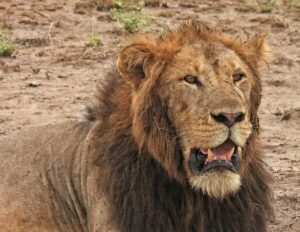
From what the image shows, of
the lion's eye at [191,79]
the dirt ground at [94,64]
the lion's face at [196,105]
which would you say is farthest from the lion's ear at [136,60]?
the dirt ground at [94,64]

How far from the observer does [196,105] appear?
437cm

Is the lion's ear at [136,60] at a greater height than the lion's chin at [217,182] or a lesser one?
greater

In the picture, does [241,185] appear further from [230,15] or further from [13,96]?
[230,15]

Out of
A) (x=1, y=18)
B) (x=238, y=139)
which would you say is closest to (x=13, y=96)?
(x=1, y=18)

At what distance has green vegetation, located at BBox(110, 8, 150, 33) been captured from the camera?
11805 millimetres

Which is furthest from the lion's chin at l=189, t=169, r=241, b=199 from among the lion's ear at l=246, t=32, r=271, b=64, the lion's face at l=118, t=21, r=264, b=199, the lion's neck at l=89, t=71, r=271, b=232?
the lion's ear at l=246, t=32, r=271, b=64

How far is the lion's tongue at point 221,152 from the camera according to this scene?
430cm

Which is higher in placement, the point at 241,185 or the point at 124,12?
the point at 241,185

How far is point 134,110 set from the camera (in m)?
4.62

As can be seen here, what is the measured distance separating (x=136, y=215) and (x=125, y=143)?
357 mm

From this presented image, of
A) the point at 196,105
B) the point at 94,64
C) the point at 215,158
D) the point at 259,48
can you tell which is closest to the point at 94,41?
the point at 94,64

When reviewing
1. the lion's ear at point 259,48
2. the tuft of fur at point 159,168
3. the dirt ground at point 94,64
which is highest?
the lion's ear at point 259,48

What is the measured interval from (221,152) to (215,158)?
4 centimetres

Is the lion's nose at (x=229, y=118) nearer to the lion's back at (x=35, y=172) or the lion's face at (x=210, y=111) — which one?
the lion's face at (x=210, y=111)
